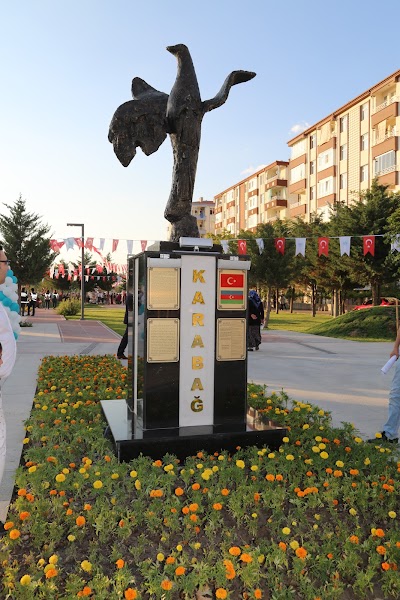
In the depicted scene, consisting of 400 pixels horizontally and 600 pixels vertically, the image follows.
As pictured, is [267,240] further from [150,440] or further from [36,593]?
[36,593]

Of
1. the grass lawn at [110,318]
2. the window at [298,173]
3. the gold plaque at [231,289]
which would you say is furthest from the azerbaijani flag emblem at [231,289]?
the window at [298,173]

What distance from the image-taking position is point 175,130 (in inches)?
206

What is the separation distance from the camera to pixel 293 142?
181 feet

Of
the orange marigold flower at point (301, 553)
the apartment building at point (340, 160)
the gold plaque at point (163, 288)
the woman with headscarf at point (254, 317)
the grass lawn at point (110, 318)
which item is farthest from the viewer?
the apartment building at point (340, 160)

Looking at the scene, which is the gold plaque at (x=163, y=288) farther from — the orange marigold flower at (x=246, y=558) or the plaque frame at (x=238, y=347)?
the orange marigold flower at (x=246, y=558)

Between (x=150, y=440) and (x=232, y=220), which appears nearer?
(x=150, y=440)

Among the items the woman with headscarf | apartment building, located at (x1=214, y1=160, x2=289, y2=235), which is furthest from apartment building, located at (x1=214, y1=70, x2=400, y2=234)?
the woman with headscarf

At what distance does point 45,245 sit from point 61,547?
81.2 feet

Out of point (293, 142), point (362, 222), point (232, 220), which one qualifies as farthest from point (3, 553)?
point (232, 220)

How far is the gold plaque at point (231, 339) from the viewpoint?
15.8 feet

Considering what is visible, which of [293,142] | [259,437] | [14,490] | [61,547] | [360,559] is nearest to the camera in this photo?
[360,559]

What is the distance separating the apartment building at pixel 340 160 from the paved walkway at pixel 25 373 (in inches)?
734

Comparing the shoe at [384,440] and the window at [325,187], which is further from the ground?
the window at [325,187]

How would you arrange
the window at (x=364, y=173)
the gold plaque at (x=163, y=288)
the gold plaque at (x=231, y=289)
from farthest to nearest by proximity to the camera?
the window at (x=364, y=173)
the gold plaque at (x=231, y=289)
the gold plaque at (x=163, y=288)
